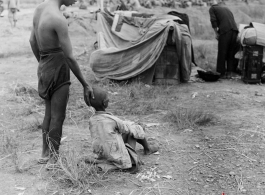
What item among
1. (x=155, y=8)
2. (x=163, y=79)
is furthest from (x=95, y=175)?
Result: (x=155, y=8)

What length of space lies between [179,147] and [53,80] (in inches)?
64.1

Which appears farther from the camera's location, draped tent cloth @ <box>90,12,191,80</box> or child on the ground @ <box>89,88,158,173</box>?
draped tent cloth @ <box>90,12,191,80</box>

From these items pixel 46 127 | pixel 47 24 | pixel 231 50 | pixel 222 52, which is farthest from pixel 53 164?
pixel 231 50

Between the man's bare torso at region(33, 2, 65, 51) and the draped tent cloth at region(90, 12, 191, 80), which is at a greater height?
the man's bare torso at region(33, 2, 65, 51)

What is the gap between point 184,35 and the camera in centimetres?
766

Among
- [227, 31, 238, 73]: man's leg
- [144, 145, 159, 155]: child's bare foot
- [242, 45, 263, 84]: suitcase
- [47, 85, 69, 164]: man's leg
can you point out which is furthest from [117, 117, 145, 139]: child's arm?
[227, 31, 238, 73]: man's leg

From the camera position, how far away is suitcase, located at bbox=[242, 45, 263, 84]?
7754 millimetres

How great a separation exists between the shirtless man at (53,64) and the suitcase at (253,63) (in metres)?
4.78

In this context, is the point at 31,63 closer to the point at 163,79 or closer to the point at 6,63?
the point at 6,63

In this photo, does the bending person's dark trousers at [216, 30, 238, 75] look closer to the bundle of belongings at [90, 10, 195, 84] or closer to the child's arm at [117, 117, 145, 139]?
the bundle of belongings at [90, 10, 195, 84]

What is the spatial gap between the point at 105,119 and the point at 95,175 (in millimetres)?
534

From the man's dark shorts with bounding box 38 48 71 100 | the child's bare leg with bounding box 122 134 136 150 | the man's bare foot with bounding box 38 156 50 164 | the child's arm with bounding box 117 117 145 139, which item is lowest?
the man's bare foot with bounding box 38 156 50 164

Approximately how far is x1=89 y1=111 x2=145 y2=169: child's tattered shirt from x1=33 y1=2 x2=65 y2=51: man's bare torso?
2.66 feet

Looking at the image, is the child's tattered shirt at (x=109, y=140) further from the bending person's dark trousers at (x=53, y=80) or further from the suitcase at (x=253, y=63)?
the suitcase at (x=253, y=63)
